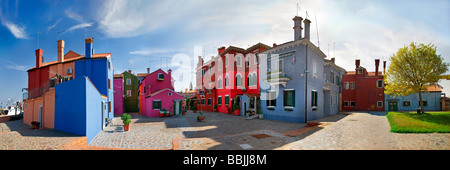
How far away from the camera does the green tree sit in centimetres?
1680

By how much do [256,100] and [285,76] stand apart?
5081 millimetres

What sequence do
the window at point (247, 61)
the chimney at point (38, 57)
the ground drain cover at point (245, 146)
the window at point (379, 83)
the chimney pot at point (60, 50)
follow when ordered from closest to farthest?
the ground drain cover at point (245, 146) → the chimney pot at point (60, 50) → the chimney at point (38, 57) → the window at point (247, 61) → the window at point (379, 83)

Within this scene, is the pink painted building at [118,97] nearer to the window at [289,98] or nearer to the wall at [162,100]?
the wall at [162,100]

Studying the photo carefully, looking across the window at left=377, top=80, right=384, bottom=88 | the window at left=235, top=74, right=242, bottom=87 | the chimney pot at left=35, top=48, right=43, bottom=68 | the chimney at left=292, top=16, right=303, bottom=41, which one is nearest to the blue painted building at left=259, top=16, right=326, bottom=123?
the chimney at left=292, top=16, right=303, bottom=41

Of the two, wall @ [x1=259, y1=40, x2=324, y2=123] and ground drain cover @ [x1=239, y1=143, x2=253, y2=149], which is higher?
wall @ [x1=259, y1=40, x2=324, y2=123]

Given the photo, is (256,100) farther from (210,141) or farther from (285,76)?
(210,141)

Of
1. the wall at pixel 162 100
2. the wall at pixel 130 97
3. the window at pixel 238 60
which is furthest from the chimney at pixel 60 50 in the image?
the window at pixel 238 60

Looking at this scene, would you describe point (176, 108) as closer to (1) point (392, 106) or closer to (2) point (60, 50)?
(2) point (60, 50)

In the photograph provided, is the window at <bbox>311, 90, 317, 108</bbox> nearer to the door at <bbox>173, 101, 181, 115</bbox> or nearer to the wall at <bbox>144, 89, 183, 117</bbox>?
the door at <bbox>173, 101, 181, 115</bbox>

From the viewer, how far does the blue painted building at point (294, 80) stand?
50.3ft

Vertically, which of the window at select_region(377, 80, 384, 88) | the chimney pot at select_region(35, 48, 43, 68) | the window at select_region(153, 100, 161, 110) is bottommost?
the window at select_region(153, 100, 161, 110)

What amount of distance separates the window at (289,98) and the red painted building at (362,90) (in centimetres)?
2589

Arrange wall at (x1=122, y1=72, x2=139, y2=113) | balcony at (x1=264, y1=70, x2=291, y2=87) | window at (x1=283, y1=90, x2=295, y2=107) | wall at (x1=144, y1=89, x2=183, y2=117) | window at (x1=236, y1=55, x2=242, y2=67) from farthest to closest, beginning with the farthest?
wall at (x1=122, y1=72, x2=139, y2=113) → window at (x1=236, y1=55, x2=242, y2=67) → wall at (x1=144, y1=89, x2=183, y2=117) → balcony at (x1=264, y1=70, x2=291, y2=87) → window at (x1=283, y1=90, x2=295, y2=107)

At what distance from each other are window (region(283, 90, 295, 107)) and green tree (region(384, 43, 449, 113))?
41.8 ft
